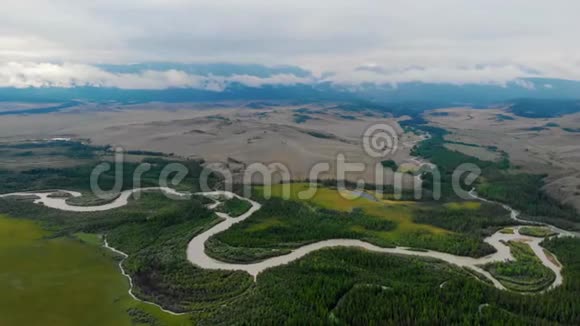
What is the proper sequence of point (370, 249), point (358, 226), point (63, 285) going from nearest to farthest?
point (63, 285) < point (370, 249) < point (358, 226)

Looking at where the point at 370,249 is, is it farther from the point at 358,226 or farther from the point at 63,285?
the point at 63,285

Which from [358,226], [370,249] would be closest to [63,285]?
[370,249]

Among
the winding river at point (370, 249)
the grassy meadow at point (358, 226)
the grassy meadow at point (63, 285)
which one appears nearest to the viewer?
the grassy meadow at point (63, 285)

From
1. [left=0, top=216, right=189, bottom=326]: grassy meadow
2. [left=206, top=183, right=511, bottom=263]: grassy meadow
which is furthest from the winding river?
[left=0, top=216, right=189, bottom=326]: grassy meadow

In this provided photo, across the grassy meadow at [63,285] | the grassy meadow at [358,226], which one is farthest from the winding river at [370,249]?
the grassy meadow at [63,285]

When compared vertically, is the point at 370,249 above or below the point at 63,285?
above

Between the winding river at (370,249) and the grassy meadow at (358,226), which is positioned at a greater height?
the grassy meadow at (358,226)

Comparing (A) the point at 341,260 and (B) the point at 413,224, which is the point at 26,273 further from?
(B) the point at 413,224

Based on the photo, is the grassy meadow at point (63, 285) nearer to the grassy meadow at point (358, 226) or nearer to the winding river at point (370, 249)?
the winding river at point (370, 249)

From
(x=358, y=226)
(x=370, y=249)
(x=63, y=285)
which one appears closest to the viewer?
(x=63, y=285)

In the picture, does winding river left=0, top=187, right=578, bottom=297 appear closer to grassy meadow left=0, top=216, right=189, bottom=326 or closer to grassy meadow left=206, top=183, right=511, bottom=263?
grassy meadow left=206, top=183, right=511, bottom=263

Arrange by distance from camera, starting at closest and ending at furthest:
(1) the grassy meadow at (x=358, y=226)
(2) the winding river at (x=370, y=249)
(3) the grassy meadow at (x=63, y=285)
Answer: (3) the grassy meadow at (x=63, y=285)
(2) the winding river at (x=370, y=249)
(1) the grassy meadow at (x=358, y=226)

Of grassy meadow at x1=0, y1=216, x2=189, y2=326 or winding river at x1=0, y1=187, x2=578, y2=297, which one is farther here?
winding river at x1=0, y1=187, x2=578, y2=297
